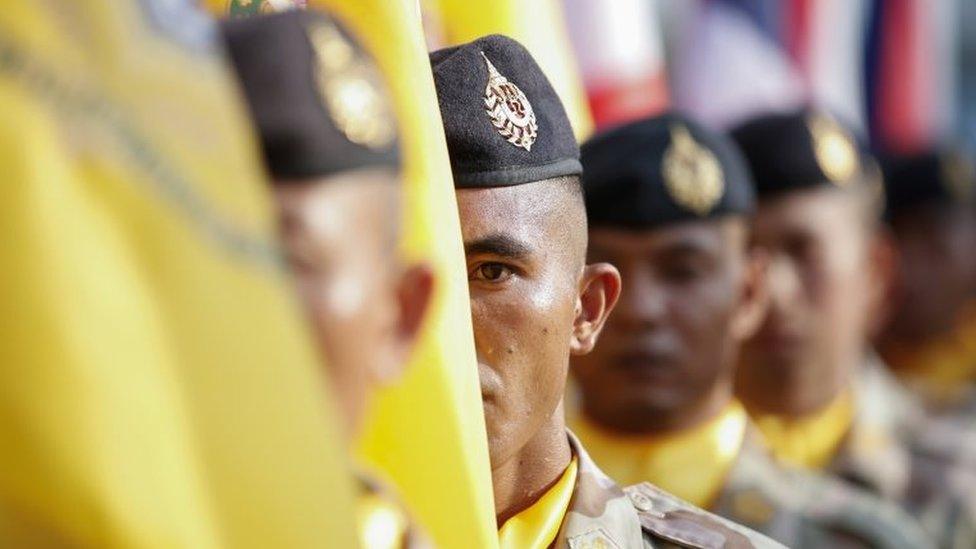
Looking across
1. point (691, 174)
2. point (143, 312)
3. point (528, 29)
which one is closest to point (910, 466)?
point (691, 174)

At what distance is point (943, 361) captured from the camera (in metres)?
8.12

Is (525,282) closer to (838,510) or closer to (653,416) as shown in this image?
(653,416)

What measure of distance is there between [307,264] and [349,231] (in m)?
0.06

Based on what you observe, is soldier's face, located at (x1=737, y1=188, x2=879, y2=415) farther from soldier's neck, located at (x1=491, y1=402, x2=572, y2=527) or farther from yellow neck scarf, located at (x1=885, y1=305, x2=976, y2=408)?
soldier's neck, located at (x1=491, y1=402, x2=572, y2=527)

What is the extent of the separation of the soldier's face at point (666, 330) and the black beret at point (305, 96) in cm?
213

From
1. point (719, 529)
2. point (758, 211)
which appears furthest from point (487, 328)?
point (758, 211)

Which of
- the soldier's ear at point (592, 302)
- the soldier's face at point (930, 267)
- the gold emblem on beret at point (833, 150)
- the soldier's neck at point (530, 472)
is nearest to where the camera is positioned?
the soldier's neck at point (530, 472)

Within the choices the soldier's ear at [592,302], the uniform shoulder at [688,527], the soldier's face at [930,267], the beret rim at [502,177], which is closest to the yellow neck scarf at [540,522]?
the uniform shoulder at [688,527]

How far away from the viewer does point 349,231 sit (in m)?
2.02

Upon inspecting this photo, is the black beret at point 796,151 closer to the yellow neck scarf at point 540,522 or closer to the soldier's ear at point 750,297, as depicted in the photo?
the soldier's ear at point 750,297

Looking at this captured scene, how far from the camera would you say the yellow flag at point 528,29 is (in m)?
3.48

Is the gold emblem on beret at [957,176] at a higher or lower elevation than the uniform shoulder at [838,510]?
lower

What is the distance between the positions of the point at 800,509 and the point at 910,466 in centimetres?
148

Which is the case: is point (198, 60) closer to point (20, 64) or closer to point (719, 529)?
point (20, 64)
